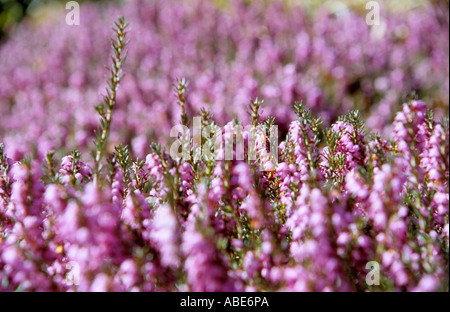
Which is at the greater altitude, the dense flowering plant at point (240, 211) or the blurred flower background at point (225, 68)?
the blurred flower background at point (225, 68)

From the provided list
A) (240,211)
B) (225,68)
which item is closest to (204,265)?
(240,211)

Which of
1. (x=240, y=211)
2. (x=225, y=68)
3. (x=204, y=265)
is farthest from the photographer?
(x=225, y=68)

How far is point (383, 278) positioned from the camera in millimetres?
1958

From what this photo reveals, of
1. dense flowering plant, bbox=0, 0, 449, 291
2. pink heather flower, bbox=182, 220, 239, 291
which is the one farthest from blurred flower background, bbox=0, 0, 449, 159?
pink heather flower, bbox=182, 220, 239, 291

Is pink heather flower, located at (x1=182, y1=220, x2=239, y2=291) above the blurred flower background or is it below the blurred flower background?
below

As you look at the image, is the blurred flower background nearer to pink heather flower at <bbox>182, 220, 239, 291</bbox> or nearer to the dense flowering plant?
the dense flowering plant

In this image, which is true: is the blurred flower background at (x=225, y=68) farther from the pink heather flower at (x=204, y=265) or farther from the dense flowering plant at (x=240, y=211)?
the pink heather flower at (x=204, y=265)

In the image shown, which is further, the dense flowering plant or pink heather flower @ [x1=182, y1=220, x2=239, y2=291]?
the dense flowering plant

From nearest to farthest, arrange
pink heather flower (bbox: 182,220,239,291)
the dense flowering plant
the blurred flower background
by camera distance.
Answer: pink heather flower (bbox: 182,220,239,291), the dense flowering plant, the blurred flower background

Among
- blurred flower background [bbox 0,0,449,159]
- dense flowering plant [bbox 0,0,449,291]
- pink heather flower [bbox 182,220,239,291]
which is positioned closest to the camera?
pink heather flower [bbox 182,220,239,291]

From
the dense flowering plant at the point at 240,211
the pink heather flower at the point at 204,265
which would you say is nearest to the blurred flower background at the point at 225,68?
the dense flowering plant at the point at 240,211

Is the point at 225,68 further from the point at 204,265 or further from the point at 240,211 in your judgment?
the point at 204,265
